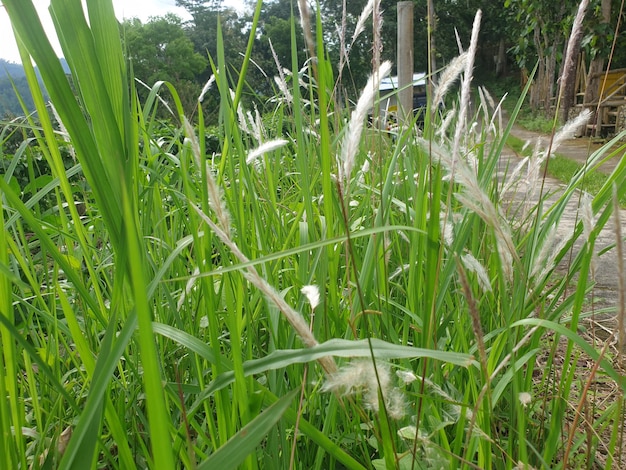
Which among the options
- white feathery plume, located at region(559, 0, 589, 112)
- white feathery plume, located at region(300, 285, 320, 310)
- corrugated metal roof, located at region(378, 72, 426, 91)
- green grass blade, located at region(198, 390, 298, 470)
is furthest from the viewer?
corrugated metal roof, located at region(378, 72, 426, 91)

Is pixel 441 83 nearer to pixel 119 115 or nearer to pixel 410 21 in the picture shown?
pixel 119 115

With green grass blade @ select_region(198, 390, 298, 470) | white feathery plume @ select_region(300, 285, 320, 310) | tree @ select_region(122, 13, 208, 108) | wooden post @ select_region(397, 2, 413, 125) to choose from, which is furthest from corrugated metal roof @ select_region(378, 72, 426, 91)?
tree @ select_region(122, 13, 208, 108)

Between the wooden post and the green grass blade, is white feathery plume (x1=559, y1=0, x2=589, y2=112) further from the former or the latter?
the wooden post

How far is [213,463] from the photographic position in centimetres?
30

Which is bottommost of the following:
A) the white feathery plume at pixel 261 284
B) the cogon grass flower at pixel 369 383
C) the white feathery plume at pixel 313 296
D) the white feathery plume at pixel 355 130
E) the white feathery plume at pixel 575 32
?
the cogon grass flower at pixel 369 383

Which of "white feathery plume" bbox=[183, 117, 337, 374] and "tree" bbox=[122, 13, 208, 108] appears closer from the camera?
"white feathery plume" bbox=[183, 117, 337, 374]

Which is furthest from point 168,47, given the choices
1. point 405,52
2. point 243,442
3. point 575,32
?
point 243,442

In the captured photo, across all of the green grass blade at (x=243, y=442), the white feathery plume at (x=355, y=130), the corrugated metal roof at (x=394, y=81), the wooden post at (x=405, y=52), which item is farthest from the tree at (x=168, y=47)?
the green grass blade at (x=243, y=442)

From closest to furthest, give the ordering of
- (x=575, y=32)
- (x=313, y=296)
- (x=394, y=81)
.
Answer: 1. (x=313, y=296)
2. (x=575, y=32)
3. (x=394, y=81)

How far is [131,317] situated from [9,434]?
231 millimetres

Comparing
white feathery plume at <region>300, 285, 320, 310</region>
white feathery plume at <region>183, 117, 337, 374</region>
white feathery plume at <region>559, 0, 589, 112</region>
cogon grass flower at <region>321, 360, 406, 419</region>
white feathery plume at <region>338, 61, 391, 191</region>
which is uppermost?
white feathery plume at <region>559, 0, 589, 112</region>

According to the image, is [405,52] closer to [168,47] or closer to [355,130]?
[355,130]

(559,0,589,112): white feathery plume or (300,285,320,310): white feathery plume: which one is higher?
(559,0,589,112): white feathery plume

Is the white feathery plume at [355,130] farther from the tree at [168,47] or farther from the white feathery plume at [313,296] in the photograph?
the tree at [168,47]
